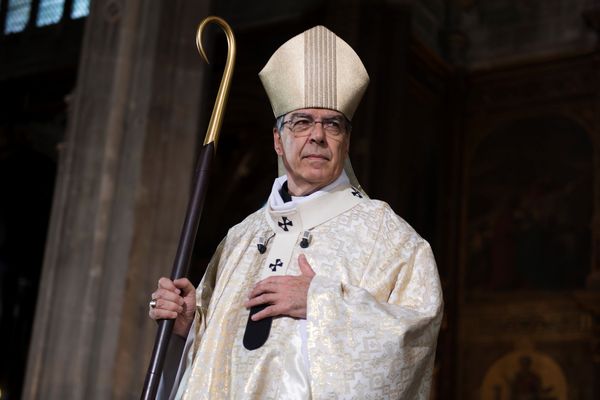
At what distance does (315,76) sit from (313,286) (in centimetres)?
76

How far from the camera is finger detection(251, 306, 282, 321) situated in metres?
2.97

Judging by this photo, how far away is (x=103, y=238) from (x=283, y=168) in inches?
129

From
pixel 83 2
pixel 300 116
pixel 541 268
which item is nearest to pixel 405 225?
pixel 300 116

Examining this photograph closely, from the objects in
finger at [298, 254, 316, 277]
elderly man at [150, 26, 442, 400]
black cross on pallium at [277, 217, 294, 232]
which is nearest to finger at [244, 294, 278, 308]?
elderly man at [150, 26, 442, 400]

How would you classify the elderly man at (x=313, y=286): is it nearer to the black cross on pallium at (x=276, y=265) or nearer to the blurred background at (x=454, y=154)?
the black cross on pallium at (x=276, y=265)

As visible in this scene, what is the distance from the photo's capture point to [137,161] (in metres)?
6.53

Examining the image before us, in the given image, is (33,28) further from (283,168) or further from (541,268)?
(283,168)

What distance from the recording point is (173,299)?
3121mm

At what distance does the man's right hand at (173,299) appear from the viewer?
10.2 ft

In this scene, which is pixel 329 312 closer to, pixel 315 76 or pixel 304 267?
pixel 304 267

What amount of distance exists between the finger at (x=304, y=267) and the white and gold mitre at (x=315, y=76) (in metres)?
0.51

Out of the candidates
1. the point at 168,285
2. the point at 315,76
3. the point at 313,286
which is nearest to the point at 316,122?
the point at 315,76

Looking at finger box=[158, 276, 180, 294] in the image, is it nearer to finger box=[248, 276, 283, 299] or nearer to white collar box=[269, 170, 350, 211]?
finger box=[248, 276, 283, 299]

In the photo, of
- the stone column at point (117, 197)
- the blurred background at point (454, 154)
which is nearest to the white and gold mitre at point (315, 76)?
the stone column at point (117, 197)
